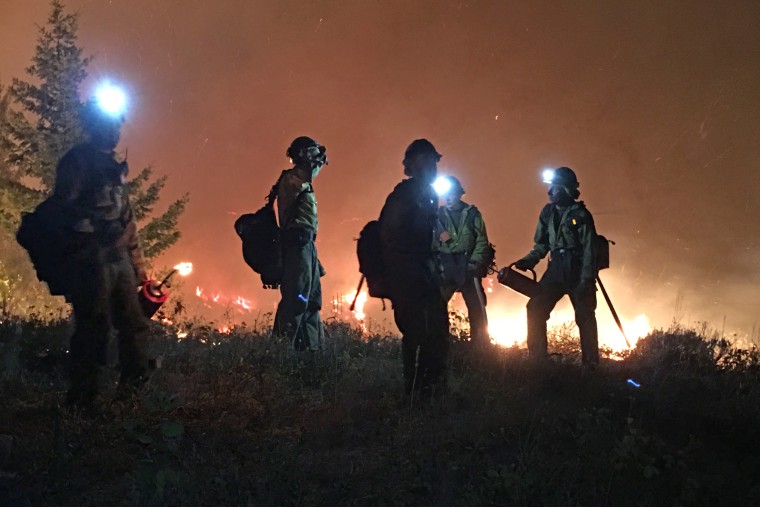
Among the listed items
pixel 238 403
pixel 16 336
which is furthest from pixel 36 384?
pixel 16 336

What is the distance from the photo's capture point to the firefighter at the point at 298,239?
754cm

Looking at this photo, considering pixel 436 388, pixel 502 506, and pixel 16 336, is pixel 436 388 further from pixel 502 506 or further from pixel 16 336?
pixel 16 336

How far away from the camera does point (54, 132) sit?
2439 centimetres

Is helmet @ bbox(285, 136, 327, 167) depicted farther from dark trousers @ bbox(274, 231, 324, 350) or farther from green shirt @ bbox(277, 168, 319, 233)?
dark trousers @ bbox(274, 231, 324, 350)

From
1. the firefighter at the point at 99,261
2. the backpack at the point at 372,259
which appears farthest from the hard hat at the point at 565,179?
the firefighter at the point at 99,261

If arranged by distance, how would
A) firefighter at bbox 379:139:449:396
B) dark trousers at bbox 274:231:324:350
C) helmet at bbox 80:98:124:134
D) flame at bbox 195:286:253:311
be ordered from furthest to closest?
flame at bbox 195:286:253:311, dark trousers at bbox 274:231:324:350, firefighter at bbox 379:139:449:396, helmet at bbox 80:98:124:134

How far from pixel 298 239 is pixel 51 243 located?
10.1ft

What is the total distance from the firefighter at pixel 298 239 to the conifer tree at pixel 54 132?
17659 mm

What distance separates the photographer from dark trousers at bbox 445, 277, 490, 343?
8453 mm

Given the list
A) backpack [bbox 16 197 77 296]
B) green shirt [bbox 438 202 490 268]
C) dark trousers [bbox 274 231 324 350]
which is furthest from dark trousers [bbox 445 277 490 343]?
backpack [bbox 16 197 77 296]

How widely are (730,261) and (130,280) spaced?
187 ft

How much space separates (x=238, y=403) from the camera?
5.41 meters

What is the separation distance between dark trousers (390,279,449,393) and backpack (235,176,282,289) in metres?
2.26

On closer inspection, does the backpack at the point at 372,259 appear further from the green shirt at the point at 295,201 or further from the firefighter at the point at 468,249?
the firefighter at the point at 468,249
